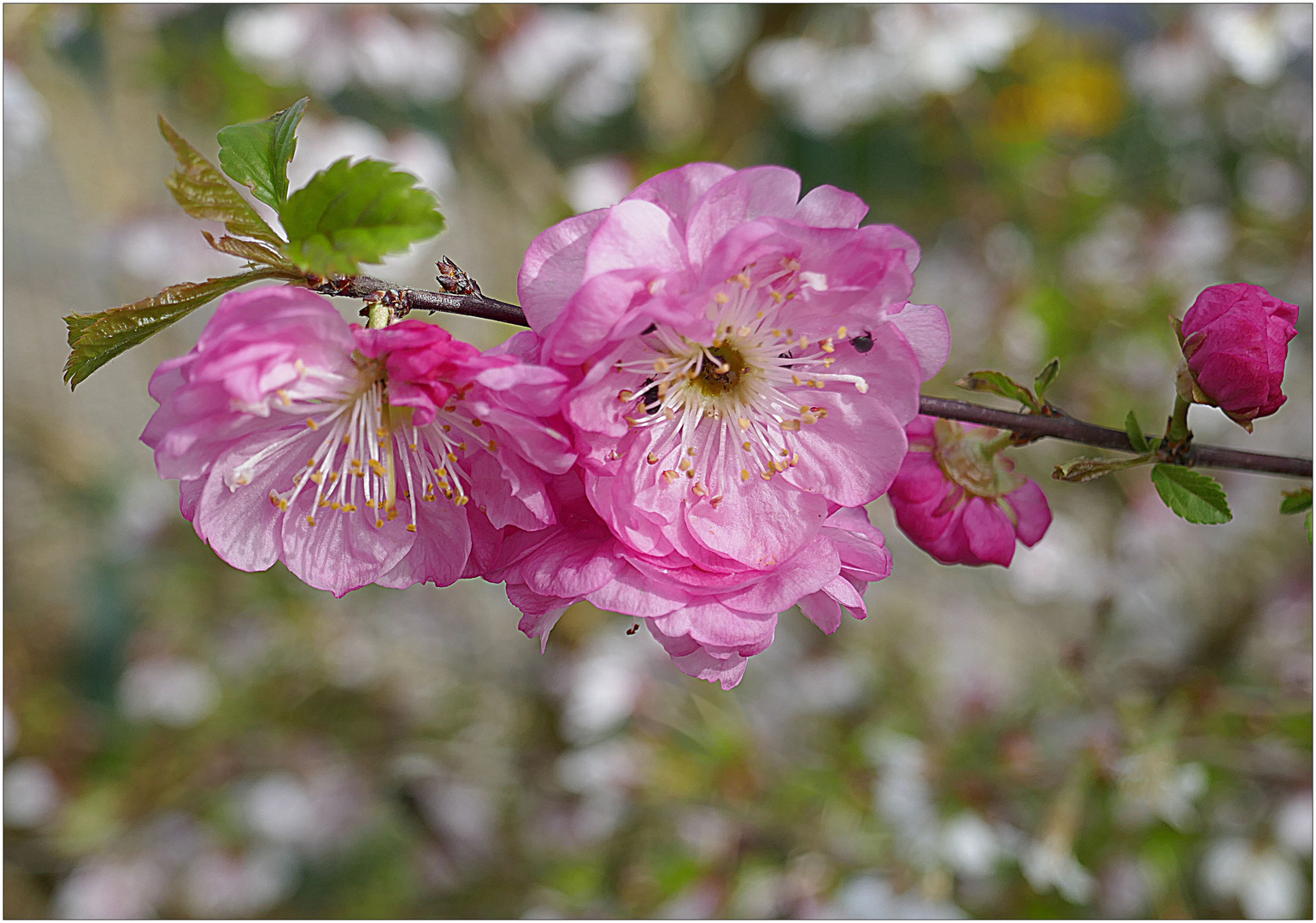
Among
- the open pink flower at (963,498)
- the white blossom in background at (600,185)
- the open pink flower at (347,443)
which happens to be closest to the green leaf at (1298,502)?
the open pink flower at (963,498)

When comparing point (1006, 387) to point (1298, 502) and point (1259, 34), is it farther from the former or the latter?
point (1259, 34)

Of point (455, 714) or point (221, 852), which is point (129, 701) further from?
point (455, 714)

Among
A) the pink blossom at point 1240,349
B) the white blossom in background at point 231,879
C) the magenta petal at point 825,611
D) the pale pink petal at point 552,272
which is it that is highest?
the pale pink petal at point 552,272

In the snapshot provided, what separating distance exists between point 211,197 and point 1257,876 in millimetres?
1390

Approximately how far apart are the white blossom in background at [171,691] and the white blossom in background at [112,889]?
25cm

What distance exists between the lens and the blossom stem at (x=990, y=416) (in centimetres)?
41

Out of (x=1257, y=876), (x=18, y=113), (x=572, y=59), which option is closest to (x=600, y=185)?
(x=572, y=59)

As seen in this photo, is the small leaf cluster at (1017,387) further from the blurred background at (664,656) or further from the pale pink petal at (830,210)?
the blurred background at (664,656)

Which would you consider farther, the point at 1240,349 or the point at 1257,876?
the point at 1257,876

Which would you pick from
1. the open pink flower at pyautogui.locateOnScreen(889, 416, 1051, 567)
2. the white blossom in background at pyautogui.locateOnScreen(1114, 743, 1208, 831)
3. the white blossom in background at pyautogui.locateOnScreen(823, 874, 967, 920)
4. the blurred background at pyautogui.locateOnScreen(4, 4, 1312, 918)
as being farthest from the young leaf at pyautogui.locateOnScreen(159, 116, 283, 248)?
the white blossom in background at pyautogui.locateOnScreen(1114, 743, 1208, 831)

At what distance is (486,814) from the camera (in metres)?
1.71

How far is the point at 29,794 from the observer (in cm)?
155

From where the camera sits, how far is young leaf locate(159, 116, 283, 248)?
40 centimetres

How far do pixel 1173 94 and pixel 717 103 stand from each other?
0.88m
